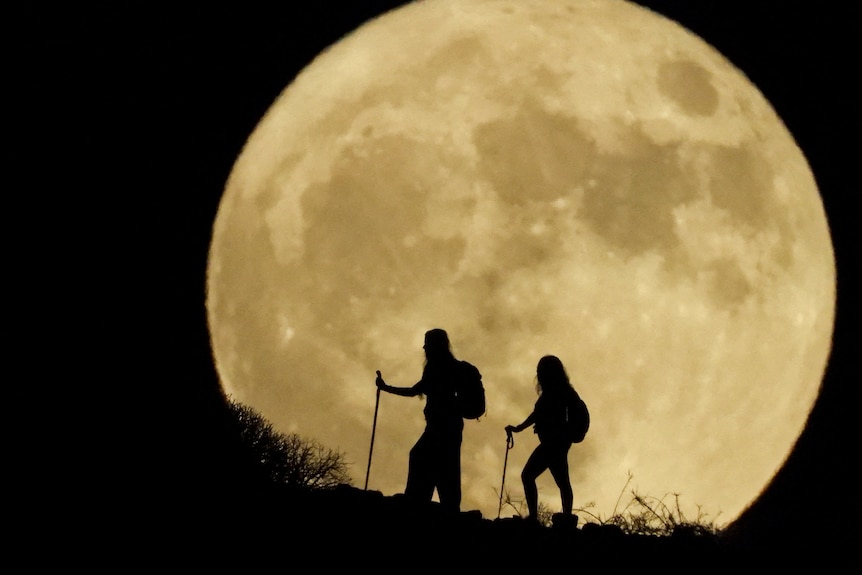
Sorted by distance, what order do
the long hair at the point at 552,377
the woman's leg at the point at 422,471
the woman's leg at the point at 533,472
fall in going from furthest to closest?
the long hair at the point at 552,377, the woman's leg at the point at 533,472, the woman's leg at the point at 422,471

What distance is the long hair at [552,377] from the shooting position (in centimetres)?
585

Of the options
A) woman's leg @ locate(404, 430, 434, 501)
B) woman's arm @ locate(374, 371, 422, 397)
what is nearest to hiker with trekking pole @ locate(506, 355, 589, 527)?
woman's leg @ locate(404, 430, 434, 501)

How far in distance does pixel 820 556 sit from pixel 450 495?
8.77 feet

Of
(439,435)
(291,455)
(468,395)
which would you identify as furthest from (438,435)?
(291,455)

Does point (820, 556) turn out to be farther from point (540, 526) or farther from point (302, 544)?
point (302, 544)

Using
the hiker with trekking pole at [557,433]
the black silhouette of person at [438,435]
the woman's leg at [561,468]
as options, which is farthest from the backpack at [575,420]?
the black silhouette of person at [438,435]

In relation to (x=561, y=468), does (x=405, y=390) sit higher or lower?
higher

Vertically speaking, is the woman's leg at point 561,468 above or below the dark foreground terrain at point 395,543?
above

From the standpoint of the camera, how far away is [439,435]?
548 centimetres

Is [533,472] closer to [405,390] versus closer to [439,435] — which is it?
[439,435]

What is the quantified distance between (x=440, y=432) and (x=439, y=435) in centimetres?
3

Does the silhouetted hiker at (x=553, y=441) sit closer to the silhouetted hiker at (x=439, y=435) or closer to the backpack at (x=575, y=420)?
the backpack at (x=575, y=420)

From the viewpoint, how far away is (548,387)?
5867mm

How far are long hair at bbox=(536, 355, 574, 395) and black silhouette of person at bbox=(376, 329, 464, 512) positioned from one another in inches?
33.5
